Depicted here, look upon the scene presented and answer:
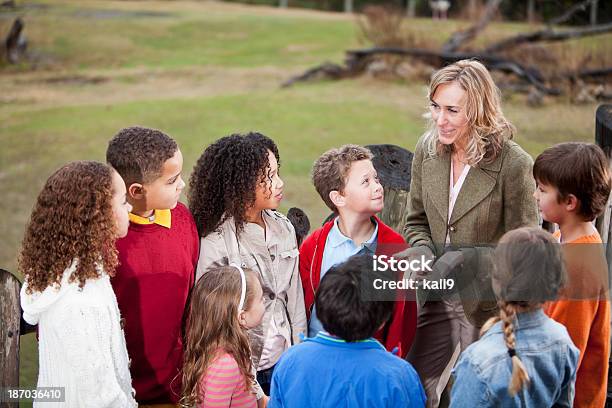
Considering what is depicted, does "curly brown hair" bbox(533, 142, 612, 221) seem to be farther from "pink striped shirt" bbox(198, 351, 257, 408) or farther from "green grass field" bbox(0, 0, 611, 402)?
"green grass field" bbox(0, 0, 611, 402)

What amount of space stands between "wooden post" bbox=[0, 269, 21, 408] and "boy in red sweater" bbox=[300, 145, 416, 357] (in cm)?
109

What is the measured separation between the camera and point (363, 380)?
253 cm

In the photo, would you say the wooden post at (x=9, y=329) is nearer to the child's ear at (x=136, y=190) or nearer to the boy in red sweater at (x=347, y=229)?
the child's ear at (x=136, y=190)

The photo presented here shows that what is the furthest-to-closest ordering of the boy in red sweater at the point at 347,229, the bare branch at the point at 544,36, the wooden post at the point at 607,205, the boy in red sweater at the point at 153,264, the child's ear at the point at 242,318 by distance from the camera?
the bare branch at the point at 544,36
the wooden post at the point at 607,205
the boy in red sweater at the point at 347,229
the boy in red sweater at the point at 153,264
the child's ear at the point at 242,318

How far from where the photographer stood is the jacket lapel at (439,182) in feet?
10.9

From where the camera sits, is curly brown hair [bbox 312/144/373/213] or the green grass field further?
the green grass field

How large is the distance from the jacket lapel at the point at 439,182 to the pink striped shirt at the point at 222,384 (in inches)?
40.4

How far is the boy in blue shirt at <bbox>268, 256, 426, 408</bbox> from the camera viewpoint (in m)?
2.53

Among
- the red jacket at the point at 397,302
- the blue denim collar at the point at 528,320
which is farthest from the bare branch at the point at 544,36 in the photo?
the blue denim collar at the point at 528,320

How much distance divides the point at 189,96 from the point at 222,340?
1110cm

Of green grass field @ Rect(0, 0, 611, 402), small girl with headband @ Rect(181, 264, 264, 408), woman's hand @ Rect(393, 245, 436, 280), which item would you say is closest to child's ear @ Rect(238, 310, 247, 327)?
small girl with headband @ Rect(181, 264, 264, 408)

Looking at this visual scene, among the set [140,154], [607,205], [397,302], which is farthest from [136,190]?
[607,205]

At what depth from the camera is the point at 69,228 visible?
2768 millimetres

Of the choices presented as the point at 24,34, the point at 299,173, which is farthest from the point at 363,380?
the point at 24,34
